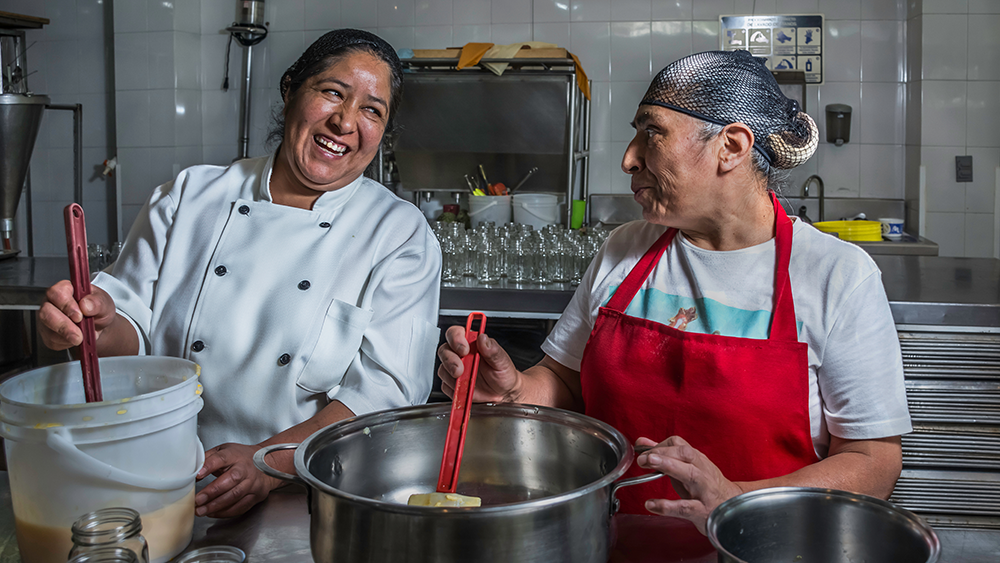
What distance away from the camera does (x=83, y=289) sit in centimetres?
93

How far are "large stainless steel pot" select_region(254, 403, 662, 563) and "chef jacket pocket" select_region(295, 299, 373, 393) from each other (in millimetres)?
549

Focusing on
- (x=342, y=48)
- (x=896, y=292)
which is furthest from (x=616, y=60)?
(x=342, y=48)

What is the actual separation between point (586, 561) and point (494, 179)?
4018 millimetres

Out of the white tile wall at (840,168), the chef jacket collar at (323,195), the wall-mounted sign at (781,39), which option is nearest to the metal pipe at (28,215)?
the chef jacket collar at (323,195)

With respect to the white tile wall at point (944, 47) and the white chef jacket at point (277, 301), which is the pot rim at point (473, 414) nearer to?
the white chef jacket at point (277, 301)

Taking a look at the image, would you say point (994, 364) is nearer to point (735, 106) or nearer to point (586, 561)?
point (735, 106)

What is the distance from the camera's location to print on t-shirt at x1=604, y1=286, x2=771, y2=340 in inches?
54.6

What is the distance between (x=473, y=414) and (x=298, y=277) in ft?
2.38

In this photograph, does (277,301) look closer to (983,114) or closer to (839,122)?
(839,122)

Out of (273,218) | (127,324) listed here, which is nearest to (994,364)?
(273,218)

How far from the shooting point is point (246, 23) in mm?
4875

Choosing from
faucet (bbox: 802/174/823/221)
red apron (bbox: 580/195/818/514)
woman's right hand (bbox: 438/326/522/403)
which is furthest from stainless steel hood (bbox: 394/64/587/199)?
woman's right hand (bbox: 438/326/522/403)

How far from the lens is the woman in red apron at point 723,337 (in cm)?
135

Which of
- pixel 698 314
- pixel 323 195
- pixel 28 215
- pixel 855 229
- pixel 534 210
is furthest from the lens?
pixel 28 215
